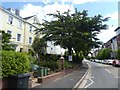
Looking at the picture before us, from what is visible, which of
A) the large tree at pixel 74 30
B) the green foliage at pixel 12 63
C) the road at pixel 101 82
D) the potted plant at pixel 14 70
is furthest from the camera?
the large tree at pixel 74 30

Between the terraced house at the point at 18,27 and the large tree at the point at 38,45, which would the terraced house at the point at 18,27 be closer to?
the terraced house at the point at 18,27

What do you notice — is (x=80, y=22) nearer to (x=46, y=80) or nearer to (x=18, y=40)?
(x=18, y=40)

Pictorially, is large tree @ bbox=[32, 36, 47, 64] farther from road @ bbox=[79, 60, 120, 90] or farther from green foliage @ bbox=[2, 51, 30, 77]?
green foliage @ bbox=[2, 51, 30, 77]

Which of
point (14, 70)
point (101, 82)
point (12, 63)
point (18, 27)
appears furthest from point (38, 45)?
point (12, 63)

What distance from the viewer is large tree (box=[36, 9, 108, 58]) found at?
45125 mm

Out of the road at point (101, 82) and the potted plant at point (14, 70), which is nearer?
the potted plant at point (14, 70)

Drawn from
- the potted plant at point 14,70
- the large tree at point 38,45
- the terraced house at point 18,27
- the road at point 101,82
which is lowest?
the road at point 101,82

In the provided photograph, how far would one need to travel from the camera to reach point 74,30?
148ft

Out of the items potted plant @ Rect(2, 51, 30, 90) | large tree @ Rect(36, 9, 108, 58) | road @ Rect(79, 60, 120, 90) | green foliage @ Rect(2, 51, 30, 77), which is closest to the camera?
potted plant @ Rect(2, 51, 30, 90)

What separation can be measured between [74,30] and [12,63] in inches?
1301

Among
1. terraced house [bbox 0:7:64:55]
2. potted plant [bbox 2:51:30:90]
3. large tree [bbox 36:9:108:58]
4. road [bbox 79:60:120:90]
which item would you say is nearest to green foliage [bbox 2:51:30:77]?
potted plant [bbox 2:51:30:90]

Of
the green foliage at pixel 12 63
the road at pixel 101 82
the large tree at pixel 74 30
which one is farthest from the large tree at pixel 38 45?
the green foliage at pixel 12 63

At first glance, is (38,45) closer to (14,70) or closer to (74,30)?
(74,30)

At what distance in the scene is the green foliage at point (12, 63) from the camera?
40.1ft
